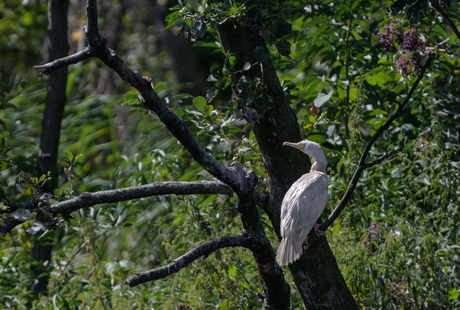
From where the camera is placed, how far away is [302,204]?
1860 mm

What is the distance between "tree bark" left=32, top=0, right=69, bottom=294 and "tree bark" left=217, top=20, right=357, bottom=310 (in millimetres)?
2044

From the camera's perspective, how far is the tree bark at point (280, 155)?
1.92 metres

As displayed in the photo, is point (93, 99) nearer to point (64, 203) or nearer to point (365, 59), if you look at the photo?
point (365, 59)

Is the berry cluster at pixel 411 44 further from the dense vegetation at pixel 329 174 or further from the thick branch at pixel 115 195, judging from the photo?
the thick branch at pixel 115 195

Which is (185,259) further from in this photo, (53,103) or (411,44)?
(53,103)

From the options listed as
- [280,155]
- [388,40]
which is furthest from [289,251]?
[388,40]

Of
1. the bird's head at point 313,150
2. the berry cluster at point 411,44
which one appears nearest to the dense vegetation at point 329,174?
the berry cluster at point 411,44

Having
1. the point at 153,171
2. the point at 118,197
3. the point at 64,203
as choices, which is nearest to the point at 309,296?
the point at 118,197

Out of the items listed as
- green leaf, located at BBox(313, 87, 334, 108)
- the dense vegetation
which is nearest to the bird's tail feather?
the dense vegetation

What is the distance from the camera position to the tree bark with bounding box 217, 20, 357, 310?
1924 mm

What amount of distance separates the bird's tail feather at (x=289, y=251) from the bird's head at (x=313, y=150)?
0.38 meters

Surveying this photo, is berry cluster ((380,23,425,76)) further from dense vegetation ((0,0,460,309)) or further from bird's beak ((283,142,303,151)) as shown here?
bird's beak ((283,142,303,151))

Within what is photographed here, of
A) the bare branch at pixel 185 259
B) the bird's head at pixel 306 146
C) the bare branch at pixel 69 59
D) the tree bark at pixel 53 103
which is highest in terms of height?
the tree bark at pixel 53 103

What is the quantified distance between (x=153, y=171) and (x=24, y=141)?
2.87m
